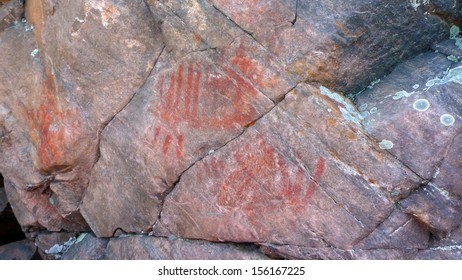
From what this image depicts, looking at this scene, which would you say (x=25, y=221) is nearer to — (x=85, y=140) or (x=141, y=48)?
(x=85, y=140)

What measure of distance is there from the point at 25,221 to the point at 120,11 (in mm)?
2082

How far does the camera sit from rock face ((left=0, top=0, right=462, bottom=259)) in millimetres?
2633

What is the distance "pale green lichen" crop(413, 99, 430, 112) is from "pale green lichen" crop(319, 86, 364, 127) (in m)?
0.30

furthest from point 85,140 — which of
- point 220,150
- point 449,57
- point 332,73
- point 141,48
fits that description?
point 449,57

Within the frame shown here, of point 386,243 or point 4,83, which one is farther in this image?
point 4,83

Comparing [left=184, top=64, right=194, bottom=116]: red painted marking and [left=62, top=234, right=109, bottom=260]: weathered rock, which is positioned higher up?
[left=184, top=64, right=194, bottom=116]: red painted marking

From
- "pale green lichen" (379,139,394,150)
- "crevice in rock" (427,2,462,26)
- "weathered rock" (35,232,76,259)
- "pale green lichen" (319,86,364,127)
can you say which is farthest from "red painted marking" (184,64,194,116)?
"weathered rock" (35,232,76,259)

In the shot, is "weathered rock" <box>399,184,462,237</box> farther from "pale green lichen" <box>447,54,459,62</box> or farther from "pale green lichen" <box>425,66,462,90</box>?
"pale green lichen" <box>447,54,459,62</box>

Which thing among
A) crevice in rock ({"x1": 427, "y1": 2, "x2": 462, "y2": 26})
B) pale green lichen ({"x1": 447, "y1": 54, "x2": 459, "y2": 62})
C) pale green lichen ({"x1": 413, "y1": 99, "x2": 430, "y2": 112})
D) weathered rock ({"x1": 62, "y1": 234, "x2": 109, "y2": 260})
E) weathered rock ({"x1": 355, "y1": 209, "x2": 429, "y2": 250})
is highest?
crevice in rock ({"x1": 427, "y1": 2, "x2": 462, "y2": 26})

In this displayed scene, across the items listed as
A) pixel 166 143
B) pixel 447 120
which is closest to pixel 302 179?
pixel 447 120

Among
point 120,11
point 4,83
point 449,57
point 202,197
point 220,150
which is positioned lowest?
point 202,197

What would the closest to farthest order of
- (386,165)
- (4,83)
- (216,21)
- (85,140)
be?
1. (386,165)
2. (216,21)
3. (85,140)
4. (4,83)

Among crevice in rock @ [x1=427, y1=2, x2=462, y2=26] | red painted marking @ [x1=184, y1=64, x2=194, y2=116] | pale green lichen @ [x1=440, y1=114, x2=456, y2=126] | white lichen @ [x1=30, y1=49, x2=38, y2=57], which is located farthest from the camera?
white lichen @ [x1=30, y1=49, x2=38, y2=57]

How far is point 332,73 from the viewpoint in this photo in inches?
108
